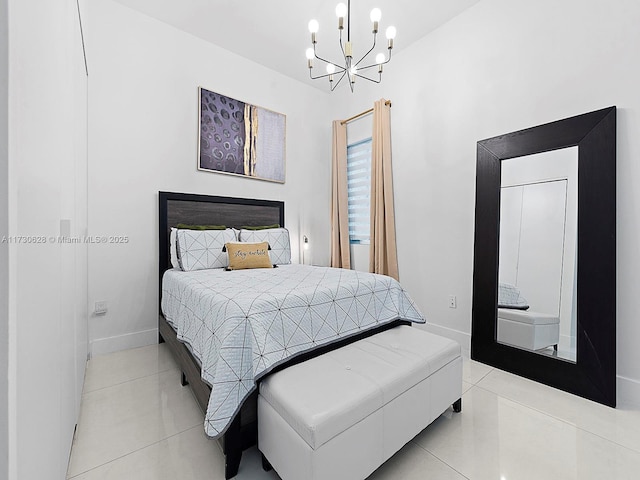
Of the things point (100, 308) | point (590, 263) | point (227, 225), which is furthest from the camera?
point (227, 225)

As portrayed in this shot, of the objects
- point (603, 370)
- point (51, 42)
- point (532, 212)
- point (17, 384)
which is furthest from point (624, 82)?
→ point (17, 384)

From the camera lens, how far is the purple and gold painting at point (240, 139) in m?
3.09

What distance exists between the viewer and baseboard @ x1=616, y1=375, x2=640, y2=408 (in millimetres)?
1807

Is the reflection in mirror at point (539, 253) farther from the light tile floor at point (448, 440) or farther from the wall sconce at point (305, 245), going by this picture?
the wall sconce at point (305, 245)

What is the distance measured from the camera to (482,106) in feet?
8.43

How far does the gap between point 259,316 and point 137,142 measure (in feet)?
7.45

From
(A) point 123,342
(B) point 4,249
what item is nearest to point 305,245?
(A) point 123,342

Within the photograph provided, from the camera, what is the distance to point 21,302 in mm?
612

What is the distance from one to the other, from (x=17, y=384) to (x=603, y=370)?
270cm

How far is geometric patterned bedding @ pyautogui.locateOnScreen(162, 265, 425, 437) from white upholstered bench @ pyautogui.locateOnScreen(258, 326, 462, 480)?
0.12m

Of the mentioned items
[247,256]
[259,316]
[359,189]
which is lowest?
[259,316]

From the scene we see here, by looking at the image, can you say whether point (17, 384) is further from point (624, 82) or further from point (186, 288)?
point (624, 82)

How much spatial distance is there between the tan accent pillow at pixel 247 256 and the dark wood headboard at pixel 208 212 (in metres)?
0.54

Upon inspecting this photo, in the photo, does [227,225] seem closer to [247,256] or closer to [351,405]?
[247,256]
